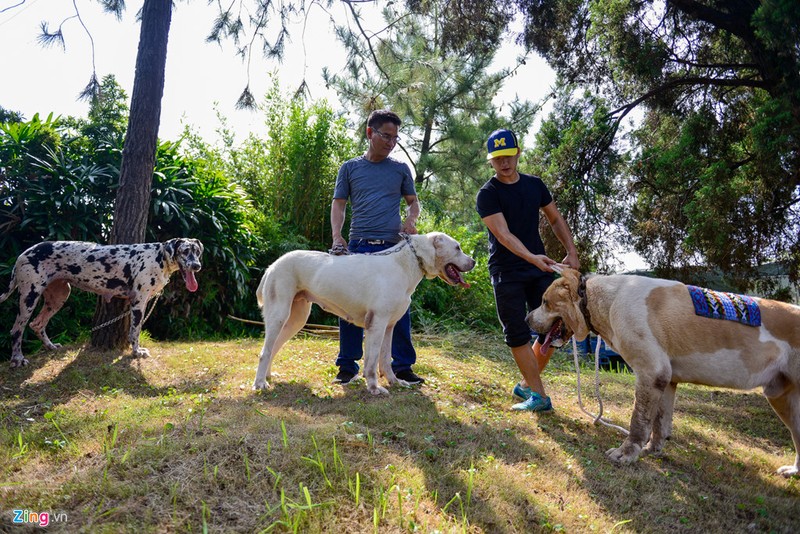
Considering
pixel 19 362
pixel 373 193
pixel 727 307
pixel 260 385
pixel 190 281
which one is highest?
pixel 373 193

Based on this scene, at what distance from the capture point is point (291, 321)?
16.9 feet

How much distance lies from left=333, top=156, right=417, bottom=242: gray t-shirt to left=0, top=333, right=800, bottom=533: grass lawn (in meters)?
1.50

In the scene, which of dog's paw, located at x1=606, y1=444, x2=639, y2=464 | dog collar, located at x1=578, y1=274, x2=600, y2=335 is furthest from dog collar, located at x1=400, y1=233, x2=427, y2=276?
dog's paw, located at x1=606, y1=444, x2=639, y2=464

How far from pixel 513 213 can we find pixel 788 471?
107 inches

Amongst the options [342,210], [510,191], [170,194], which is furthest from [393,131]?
[170,194]

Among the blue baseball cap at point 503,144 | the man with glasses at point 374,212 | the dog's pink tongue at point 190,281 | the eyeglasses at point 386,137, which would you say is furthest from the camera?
the dog's pink tongue at point 190,281

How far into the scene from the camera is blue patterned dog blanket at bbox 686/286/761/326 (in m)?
3.50

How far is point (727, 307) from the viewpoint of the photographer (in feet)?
11.6

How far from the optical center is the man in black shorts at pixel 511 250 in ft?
14.4

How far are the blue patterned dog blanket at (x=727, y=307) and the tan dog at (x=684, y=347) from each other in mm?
36

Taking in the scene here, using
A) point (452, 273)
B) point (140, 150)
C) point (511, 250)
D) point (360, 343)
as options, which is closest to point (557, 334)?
point (511, 250)

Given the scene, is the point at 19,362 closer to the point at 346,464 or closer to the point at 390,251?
the point at 390,251

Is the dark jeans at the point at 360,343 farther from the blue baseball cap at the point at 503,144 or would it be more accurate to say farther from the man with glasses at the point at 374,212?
the blue baseball cap at the point at 503,144

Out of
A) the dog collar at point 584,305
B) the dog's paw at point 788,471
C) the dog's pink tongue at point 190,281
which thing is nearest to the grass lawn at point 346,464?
the dog's paw at point 788,471
